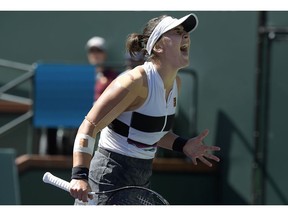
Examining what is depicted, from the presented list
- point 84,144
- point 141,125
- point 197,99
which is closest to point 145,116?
point 141,125

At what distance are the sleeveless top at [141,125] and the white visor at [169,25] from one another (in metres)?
0.13

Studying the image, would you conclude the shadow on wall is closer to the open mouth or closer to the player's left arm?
the player's left arm

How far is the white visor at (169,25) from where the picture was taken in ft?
14.5

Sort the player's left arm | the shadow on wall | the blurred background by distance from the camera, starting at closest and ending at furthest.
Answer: the player's left arm, the blurred background, the shadow on wall

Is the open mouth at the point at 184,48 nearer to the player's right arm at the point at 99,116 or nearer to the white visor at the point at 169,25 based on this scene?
the white visor at the point at 169,25

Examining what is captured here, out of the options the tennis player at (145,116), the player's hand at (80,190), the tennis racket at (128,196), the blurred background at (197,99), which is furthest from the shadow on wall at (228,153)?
the player's hand at (80,190)

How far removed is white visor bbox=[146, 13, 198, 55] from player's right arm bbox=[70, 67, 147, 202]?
0.21 metres

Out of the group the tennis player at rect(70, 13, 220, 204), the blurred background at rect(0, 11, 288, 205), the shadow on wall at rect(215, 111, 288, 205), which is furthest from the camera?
the shadow on wall at rect(215, 111, 288, 205)

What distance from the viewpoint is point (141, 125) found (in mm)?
4465

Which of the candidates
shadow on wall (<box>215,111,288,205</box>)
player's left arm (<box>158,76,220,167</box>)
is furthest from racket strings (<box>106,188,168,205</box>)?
shadow on wall (<box>215,111,288,205</box>)

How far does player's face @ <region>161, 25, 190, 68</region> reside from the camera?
445cm

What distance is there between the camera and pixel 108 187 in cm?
444

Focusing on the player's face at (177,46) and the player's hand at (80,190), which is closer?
the player's hand at (80,190)
